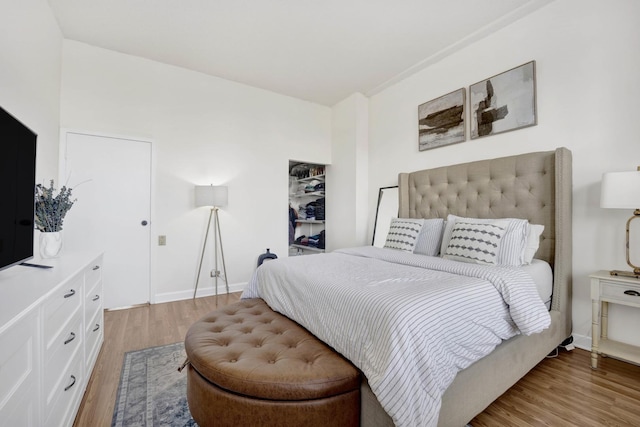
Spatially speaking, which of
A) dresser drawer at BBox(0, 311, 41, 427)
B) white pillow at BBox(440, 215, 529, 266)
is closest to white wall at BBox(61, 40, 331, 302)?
dresser drawer at BBox(0, 311, 41, 427)

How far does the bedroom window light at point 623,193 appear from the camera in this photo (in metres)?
1.76

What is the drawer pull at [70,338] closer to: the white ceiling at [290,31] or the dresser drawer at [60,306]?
the dresser drawer at [60,306]

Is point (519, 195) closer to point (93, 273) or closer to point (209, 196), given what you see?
point (209, 196)

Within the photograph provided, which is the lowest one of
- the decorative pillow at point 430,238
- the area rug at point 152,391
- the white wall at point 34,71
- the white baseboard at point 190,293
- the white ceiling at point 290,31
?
the area rug at point 152,391

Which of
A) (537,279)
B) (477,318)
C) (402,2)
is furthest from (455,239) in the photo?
(402,2)

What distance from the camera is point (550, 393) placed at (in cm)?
165

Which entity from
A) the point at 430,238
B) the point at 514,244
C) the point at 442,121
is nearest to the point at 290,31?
the point at 442,121

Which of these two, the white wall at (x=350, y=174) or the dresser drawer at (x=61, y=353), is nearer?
the dresser drawer at (x=61, y=353)

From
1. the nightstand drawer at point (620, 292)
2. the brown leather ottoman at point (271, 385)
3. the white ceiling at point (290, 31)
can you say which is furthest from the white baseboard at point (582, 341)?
the white ceiling at point (290, 31)

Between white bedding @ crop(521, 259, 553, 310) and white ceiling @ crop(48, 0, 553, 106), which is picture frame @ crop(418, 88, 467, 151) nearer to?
white ceiling @ crop(48, 0, 553, 106)

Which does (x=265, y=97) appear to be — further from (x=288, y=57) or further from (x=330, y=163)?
(x=330, y=163)

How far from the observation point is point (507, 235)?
212 cm

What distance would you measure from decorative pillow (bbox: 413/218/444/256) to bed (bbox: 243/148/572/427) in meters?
0.31

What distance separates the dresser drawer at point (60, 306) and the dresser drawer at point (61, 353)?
4 cm
